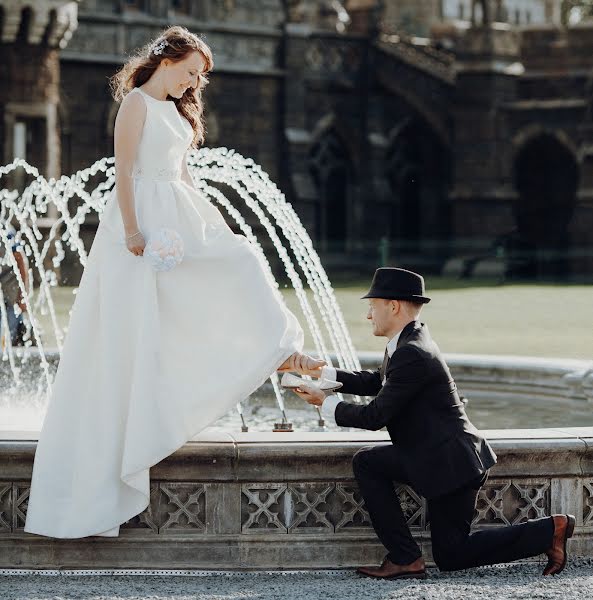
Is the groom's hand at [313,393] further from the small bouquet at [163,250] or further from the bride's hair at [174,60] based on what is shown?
the bride's hair at [174,60]

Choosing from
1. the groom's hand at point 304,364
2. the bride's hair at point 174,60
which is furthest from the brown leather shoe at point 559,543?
the bride's hair at point 174,60

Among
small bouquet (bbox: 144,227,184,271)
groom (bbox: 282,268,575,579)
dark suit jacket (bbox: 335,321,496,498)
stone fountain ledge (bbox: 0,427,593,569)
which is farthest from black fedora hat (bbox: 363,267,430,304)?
small bouquet (bbox: 144,227,184,271)

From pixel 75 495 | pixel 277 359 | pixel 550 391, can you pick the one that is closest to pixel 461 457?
pixel 277 359

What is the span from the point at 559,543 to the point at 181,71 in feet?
7.57

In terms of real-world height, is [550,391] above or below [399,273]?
below

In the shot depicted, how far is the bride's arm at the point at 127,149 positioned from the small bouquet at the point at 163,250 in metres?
0.10

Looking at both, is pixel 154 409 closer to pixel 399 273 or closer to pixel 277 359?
pixel 277 359

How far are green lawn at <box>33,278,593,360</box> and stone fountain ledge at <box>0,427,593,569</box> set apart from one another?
8.31m

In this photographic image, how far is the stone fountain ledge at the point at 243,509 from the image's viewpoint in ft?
19.0

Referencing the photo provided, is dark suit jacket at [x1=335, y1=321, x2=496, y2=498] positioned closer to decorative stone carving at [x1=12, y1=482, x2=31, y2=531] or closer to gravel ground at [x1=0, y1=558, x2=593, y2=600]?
gravel ground at [x1=0, y1=558, x2=593, y2=600]

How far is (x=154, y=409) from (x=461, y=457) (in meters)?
1.13

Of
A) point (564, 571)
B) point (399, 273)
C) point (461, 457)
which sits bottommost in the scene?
point (564, 571)

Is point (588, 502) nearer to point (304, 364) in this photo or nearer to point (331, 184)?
point (304, 364)

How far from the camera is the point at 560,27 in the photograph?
36.9m
